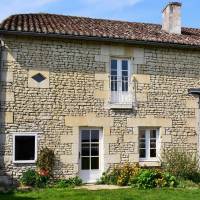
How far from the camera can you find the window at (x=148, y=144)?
13758 millimetres

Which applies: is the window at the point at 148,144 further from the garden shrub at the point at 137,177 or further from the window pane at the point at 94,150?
the window pane at the point at 94,150

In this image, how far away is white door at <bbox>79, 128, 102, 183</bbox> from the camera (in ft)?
43.0

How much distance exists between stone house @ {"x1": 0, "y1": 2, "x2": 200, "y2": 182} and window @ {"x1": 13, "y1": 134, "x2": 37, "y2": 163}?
0.10 feet

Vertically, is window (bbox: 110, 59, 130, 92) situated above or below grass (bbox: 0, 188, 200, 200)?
above

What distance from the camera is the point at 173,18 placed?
16.1 meters

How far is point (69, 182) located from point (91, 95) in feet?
9.62

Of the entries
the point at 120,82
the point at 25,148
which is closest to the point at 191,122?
the point at 120,82

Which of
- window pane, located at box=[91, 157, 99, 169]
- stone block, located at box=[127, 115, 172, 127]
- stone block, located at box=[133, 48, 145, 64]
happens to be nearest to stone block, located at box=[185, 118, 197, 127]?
stone block, located at box=[127, 115, 172, 127]

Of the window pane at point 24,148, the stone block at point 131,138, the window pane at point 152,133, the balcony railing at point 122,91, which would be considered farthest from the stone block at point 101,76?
the window pane at point 24,148

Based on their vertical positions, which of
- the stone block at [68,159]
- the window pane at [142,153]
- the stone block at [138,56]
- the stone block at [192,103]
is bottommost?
the stone block at [68,159]

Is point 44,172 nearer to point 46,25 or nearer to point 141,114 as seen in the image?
point 141,114

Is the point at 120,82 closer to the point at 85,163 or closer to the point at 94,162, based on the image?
the point at 94,162

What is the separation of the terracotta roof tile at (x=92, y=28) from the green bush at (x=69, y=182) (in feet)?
15.4

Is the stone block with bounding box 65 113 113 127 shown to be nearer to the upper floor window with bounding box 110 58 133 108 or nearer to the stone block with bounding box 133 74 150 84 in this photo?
the upper floor window with bounding box 110 58 133 108
